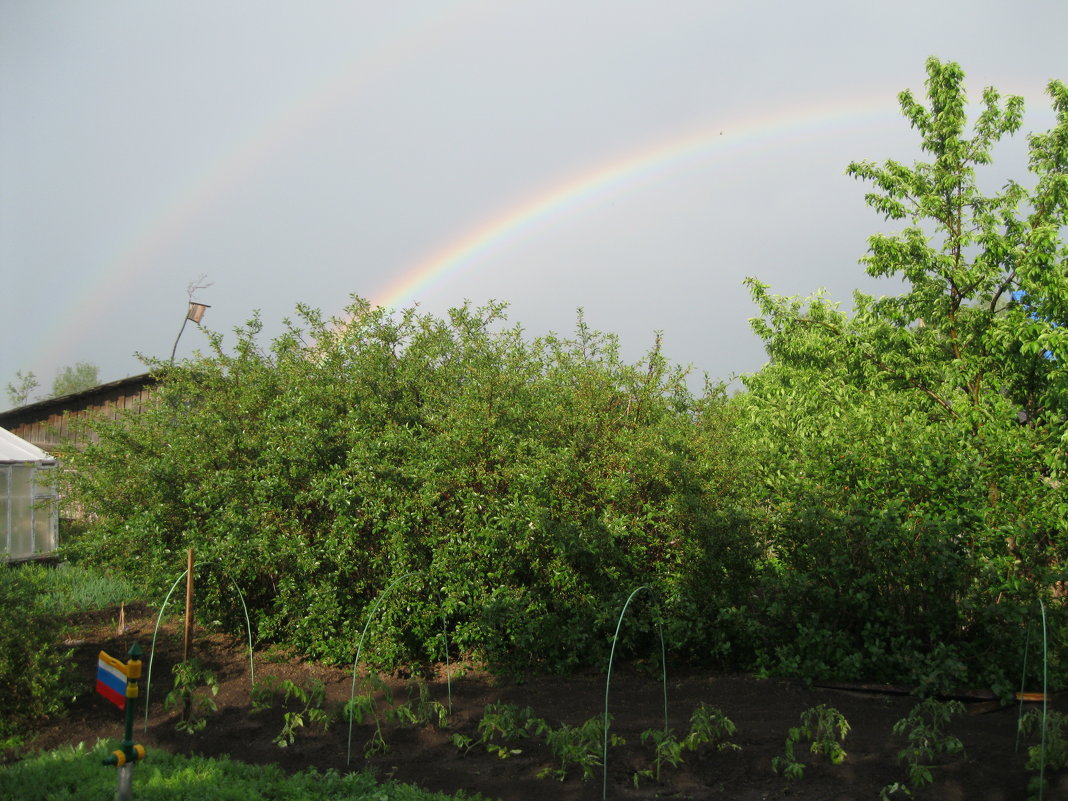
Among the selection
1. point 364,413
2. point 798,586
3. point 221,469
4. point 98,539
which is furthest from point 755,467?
point 98,539

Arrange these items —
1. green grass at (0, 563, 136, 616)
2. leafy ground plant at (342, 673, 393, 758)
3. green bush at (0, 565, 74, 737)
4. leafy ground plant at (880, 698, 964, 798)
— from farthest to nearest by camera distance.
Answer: green grass at (0, 563, 136, 616), green bush at (0, 565, 74, 737), leafy ground plant at (342, 673, 393, 758), leafy ground plant at (880, 698, 964, 798)

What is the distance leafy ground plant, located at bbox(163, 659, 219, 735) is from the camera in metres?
6.28

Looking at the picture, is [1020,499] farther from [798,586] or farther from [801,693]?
[801,693]

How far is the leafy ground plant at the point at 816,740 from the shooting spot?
493 centimetres

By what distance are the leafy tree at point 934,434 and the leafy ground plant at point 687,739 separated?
1.77 m

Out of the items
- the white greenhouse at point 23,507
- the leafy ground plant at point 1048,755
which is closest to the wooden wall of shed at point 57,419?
the white greenhouse at point 23,507

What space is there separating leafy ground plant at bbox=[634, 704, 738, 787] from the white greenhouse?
48.4 feet

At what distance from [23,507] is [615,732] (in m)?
15.6

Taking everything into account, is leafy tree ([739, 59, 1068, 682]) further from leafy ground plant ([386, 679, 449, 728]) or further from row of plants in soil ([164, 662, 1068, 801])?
leafy ground plant ([386, 679, 449, 728])

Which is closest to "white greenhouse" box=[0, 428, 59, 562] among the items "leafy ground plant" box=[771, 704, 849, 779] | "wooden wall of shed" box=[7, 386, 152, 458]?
"wooden wall of shed" box=[7, 386, 152, 458]

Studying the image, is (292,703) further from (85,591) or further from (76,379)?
(76,379)

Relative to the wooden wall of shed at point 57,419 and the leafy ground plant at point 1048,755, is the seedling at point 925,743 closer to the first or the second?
the leafy ground plant at point 1048,755

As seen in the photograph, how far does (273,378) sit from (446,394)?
219cm

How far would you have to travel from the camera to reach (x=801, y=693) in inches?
265
